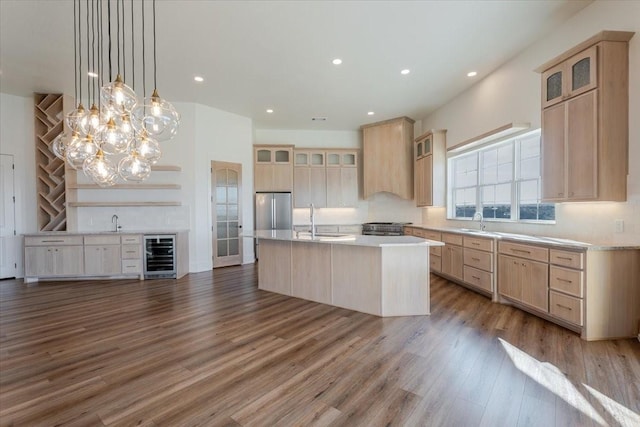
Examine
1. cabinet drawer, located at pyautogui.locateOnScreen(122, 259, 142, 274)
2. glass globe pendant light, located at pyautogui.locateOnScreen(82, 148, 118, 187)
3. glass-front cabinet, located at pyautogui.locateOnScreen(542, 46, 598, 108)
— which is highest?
glass-front cabinet, located at pyautogui.locateOnScreen(542, 46, 598, 108)

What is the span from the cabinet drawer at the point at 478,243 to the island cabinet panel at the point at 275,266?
8.79 ft

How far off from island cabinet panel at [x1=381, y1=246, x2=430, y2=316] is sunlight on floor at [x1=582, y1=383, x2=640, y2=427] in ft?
5.46

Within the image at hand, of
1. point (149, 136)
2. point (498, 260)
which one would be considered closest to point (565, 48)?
point (498, 260)

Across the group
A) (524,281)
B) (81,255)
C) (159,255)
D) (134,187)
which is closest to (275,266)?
(159,255)

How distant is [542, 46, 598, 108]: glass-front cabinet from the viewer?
284 centimetres

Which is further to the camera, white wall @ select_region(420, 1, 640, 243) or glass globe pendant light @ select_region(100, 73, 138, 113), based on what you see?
white wall @ select_region(420, 1, 640, 243)

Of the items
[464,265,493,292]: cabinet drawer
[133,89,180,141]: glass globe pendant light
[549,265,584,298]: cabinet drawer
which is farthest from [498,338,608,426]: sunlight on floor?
[133,89,180,141]: glass globe pendant light

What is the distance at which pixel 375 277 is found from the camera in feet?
11.3

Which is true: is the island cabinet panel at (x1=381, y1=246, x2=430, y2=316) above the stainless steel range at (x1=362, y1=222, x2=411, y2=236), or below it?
below

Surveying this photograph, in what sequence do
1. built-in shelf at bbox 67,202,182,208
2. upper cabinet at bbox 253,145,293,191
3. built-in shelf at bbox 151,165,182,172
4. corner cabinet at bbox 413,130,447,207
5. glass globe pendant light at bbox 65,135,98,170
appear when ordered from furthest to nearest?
upper cabinet at bbox 253,145,293,191 → corner cabinet at bbox 413,130,447,207 → built-in shelf at bbox 151,165,182,172 → built-in shelf at bbox 67,202,182,208 → glass globe pendant light at bbox 65,135,98,170

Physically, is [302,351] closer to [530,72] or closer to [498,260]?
[498,260]

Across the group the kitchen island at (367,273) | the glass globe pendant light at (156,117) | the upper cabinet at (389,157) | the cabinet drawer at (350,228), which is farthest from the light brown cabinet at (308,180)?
the glass globe pendant light at (156,117)

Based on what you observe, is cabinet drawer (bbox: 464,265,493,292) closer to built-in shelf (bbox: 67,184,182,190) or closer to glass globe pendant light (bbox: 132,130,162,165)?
glass globe pendant light (bbox: 132,130,162,165)

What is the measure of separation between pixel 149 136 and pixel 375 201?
586cm
